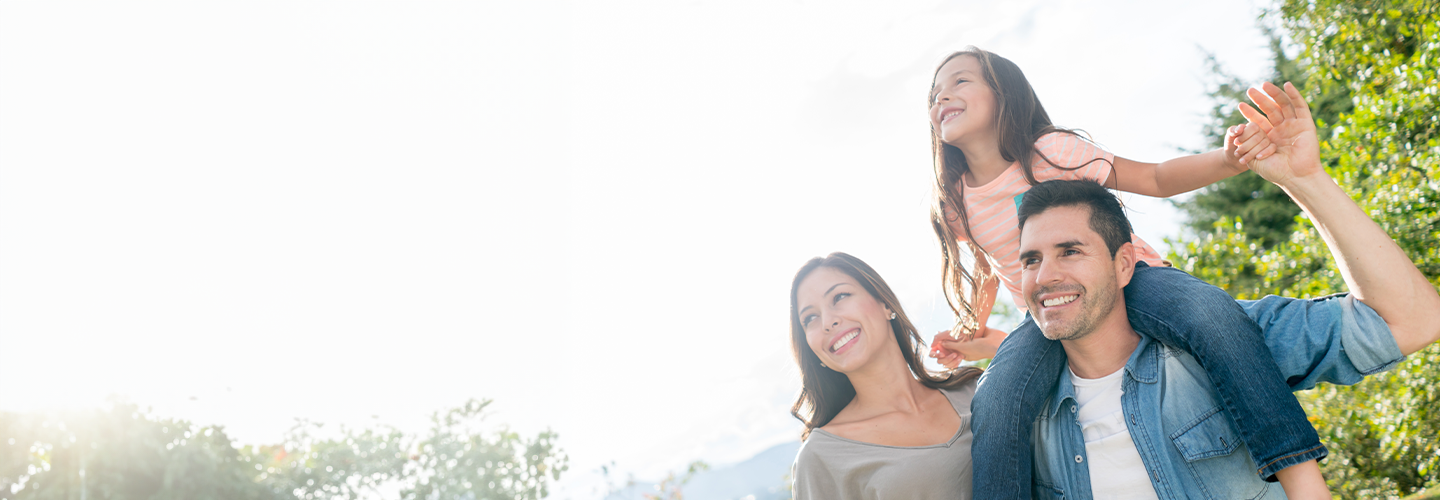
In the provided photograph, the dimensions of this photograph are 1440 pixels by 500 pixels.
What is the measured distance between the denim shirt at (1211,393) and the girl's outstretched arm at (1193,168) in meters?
0.46

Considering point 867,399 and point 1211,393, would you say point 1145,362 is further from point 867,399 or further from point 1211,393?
point 867,399

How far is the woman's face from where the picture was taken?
3551 mm

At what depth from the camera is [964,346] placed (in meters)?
3.62

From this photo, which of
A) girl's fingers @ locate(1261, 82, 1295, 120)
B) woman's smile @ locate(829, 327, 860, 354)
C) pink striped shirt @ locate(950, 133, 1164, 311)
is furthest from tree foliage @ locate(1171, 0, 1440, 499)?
woman's smile @ locate(829, 327, 860, 354)

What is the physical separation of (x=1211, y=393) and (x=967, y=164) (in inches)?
56.0

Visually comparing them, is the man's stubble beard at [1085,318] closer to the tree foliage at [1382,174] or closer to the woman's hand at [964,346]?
the woman's hand at [964,346]

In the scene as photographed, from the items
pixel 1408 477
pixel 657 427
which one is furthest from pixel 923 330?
pixel 657 427

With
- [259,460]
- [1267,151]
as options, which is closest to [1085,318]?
[1267,151]

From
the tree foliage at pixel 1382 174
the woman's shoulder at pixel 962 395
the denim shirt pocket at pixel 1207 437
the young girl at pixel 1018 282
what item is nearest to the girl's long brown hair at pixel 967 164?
the young girl at pixel 1018 282

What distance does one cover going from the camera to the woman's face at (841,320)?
355 centimetres

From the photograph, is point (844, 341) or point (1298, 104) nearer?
point (1298, 104)

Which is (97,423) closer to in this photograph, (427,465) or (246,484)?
(246,484)

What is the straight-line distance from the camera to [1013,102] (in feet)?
10.6

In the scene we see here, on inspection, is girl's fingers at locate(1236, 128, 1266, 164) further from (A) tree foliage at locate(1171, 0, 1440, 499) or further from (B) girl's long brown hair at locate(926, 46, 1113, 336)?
(A) tree foliage at locate(1171, 0, 1440, 499)
